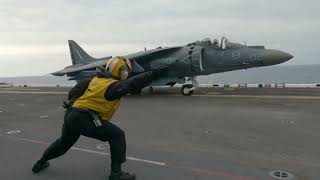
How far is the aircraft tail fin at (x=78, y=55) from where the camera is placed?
97.2ft

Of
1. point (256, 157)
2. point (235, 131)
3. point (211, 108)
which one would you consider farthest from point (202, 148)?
point (211, 108)

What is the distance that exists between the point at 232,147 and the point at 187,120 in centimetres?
387

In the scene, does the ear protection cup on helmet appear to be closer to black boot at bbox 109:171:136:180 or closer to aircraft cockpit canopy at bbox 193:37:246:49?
black boot at bbox 109:171:136:180

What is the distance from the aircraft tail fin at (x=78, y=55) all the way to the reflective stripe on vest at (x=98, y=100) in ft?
80.5

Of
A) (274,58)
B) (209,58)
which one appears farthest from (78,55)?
(274,58)

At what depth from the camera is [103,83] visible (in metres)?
5.22

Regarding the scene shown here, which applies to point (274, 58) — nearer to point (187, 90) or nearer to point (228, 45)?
point (228, 45)

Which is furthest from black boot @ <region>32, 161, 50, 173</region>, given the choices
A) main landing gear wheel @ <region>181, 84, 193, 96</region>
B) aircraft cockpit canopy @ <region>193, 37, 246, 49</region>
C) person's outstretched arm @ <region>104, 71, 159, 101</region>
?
aircraft cockpit canopy @ <region>193, 37, 246, 49</region>

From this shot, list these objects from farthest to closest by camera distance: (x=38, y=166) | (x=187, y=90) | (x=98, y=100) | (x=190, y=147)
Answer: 1. (x=187, y=90)
2. (x=190, y=147)
3. (x=38, y=166)
4. (x=98, y=100)

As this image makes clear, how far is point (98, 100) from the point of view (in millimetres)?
5266

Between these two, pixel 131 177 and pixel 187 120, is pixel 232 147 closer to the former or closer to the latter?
pixel 131 177

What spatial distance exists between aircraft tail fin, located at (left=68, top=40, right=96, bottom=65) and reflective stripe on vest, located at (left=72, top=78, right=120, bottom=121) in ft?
80.5

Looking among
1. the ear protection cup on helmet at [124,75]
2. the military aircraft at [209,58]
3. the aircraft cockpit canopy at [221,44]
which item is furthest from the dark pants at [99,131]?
the aircraft cockpit canopy at [221,44]

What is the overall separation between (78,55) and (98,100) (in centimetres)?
2546
